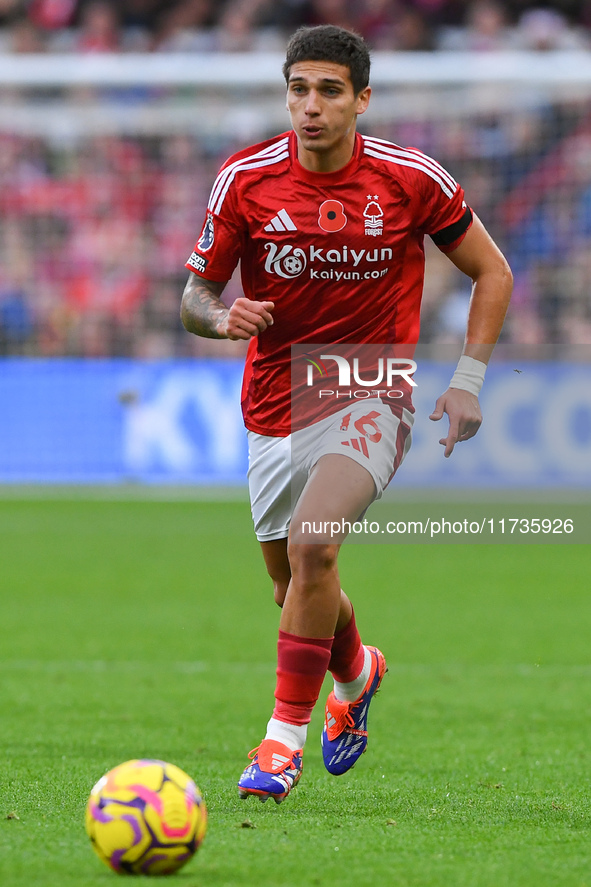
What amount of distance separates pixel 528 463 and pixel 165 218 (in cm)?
601

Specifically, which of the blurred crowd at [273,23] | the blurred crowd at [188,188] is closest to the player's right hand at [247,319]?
the blurred crowd at [188,188]

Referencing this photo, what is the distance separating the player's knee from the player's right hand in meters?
0.70

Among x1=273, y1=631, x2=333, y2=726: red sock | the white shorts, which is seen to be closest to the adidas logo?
the white shorts

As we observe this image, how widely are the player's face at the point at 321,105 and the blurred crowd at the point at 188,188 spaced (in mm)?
11427

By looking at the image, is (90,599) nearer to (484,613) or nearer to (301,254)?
(484,613)

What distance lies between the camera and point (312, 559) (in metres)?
4.40

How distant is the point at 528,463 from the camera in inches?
581

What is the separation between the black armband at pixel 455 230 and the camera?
190 inches

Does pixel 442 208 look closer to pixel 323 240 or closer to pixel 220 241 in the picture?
pixel 323 240

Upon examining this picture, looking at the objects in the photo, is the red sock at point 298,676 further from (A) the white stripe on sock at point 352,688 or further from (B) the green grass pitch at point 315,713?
(A) the white stripe on sock at point 352,688

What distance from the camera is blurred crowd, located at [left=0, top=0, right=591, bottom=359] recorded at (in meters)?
16.6

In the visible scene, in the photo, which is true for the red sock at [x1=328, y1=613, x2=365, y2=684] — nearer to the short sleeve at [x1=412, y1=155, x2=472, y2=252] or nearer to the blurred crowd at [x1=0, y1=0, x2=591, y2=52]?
the short sleeve at [x1=412, y1=155, x2=472, y2=252]

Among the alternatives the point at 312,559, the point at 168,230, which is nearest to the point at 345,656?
the point at 312,559

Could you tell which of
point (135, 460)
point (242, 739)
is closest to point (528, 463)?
point (135, 460)
